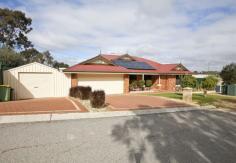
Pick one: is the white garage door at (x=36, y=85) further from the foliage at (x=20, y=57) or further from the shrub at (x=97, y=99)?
the shrub at (x=97, y=99)

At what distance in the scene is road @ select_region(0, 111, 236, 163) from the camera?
4.88 m

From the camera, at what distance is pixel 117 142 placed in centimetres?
607

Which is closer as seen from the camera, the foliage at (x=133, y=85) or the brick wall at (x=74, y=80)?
the brick wall at (x=74, y=80)

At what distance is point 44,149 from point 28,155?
1.59 ft

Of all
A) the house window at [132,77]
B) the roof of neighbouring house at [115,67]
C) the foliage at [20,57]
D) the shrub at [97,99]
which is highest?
the foliage at [20,57]

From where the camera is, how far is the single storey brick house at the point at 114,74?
63.3 ft

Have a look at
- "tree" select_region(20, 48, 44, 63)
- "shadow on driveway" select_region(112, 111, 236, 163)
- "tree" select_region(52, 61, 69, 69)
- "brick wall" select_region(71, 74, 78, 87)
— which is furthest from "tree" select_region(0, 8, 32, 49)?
"shadow on driveway" select_region(112, 111, 236, 163)

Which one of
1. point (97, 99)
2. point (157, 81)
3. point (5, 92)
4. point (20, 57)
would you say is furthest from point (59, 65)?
point (97, 99)

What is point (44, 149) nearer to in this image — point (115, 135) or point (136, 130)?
point (115, 135)

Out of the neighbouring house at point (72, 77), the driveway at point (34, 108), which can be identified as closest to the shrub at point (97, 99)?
the driveway at point (34, 108)

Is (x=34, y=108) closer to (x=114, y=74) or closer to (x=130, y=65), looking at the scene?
(x=114, y=74)

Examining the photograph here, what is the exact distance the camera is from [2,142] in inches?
224

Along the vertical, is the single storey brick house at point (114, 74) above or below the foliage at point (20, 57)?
below

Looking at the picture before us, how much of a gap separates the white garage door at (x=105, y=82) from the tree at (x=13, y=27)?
2480cm
